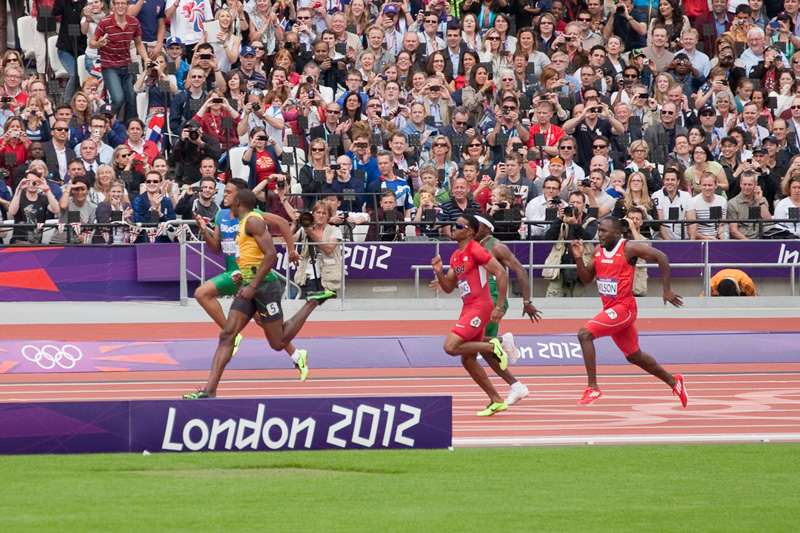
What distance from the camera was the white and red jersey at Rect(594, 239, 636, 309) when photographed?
13.5 m

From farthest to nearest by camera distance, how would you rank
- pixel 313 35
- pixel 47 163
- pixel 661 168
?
pixel 313 35
pixel 661 168
pixel 47 163

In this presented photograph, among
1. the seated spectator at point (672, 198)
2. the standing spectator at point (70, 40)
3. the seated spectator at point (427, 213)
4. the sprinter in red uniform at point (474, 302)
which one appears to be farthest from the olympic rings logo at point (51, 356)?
the seated spectator at point (672, 198)

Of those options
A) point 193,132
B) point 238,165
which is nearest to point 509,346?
point 238,165

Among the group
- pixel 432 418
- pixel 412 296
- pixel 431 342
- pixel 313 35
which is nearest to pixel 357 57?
pixel 313 35

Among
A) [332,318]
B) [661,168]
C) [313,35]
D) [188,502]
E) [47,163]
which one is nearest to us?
[188,502]

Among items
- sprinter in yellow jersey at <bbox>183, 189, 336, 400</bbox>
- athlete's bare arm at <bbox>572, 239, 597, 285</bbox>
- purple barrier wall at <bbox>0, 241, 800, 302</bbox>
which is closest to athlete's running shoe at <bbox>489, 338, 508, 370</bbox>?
athlete's bare arm at <bbox>572, 239, 597, 285</bbox>

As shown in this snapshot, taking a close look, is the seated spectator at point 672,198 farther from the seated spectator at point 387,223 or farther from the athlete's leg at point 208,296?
the athlete's leg at point 208,296

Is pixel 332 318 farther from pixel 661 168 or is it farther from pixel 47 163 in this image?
pixel 661 168

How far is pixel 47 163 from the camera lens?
798 inches

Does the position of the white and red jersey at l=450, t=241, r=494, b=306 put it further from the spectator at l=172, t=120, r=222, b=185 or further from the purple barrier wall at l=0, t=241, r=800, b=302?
the spectator at l=172, t=120, r=222, b=185

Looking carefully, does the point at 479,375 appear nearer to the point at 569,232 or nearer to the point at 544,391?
the point at 544,391

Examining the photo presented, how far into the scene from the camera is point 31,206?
19.5m

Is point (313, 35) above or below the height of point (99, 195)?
above

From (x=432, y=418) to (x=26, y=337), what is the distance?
28.1ft
